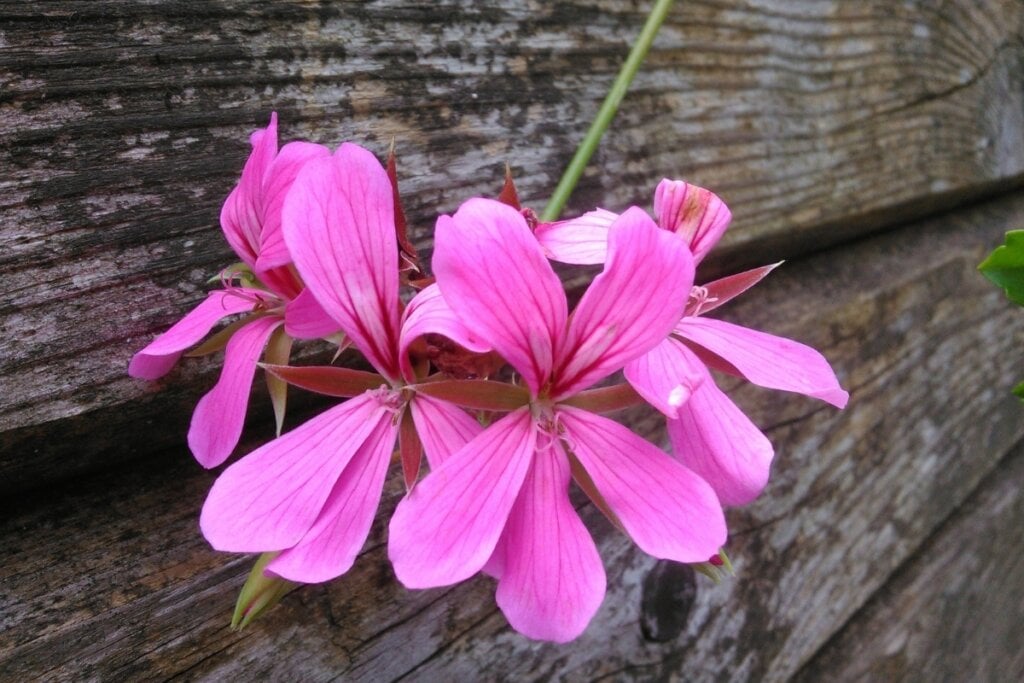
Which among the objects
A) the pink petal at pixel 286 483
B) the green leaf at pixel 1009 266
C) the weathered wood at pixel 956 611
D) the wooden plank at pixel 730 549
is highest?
the pink petal at pixel 286 483

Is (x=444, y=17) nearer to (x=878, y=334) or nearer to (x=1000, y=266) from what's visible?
(x=1000, y=266)

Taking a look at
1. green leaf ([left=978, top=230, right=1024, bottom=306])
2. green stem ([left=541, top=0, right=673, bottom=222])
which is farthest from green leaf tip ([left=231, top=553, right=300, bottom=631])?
green leaf ([left=978, top=230, right=1024, bottom=306])

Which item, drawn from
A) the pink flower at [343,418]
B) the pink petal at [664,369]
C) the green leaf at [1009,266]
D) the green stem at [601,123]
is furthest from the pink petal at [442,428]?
the green leaf at [1009,266]

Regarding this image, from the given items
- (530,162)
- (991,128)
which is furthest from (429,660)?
(991,128)

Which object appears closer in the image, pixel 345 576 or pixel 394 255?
pixel 394 255

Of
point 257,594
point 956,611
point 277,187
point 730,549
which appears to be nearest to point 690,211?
point 277,187

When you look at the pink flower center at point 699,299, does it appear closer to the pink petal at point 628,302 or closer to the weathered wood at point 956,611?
the pink petal at point 628,302

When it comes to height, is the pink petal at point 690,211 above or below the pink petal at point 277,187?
below
